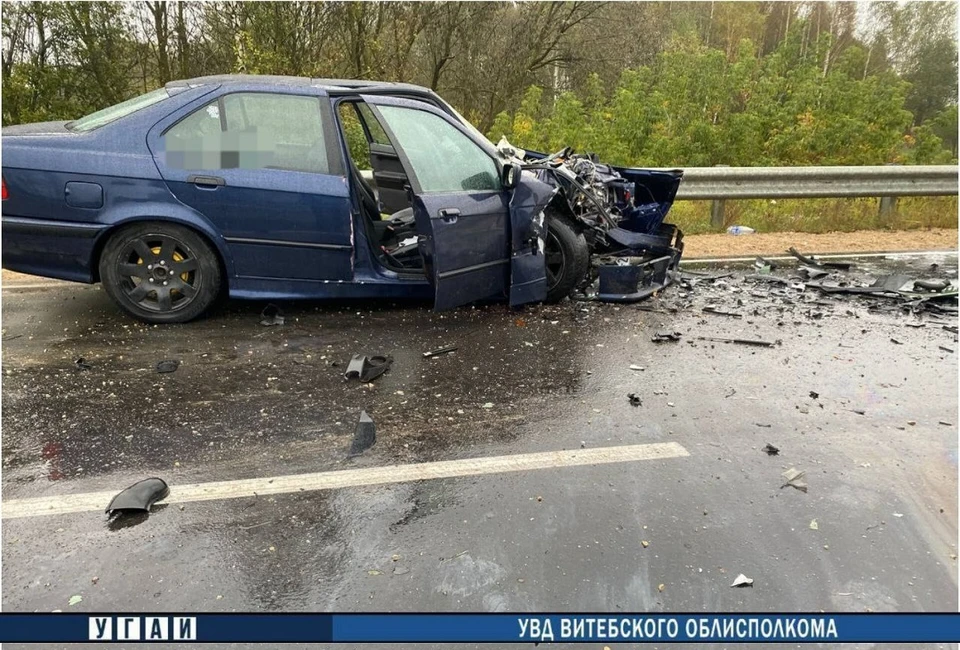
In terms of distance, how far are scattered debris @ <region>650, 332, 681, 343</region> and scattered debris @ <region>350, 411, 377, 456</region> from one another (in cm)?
231

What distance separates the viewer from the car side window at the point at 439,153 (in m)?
4.89

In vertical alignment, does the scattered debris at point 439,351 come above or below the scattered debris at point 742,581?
above

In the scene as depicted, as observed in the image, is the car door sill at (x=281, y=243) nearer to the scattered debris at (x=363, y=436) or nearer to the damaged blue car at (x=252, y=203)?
the damaged blue car at (x=252, y=203)

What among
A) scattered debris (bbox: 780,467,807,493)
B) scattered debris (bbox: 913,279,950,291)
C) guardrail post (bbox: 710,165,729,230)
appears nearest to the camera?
scattered debris (bbox: 780,467,807,493)

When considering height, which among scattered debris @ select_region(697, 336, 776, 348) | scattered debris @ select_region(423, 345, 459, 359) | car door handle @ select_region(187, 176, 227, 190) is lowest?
scattered debris @ select_region(423, 345, 459, 359)

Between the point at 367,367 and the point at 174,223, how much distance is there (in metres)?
1.77

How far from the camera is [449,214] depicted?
4.79m

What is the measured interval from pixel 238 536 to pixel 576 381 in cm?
221

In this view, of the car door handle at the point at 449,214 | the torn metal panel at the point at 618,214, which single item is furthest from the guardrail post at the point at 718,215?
the car door handle at the point at 449,214

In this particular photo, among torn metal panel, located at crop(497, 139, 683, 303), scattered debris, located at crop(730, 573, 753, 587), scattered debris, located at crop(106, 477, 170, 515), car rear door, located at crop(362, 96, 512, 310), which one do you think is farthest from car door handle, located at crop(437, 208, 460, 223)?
scattered debris, located at crop(730, 573, 753, 587)

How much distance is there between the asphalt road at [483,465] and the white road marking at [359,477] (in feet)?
0.06

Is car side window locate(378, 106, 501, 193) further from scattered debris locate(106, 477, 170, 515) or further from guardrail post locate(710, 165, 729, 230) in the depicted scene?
guardrail post locate(710, 165, 729, 230)

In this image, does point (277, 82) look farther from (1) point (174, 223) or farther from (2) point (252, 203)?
(1) point (174, 223)

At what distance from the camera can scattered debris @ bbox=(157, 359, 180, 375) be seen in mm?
4121
